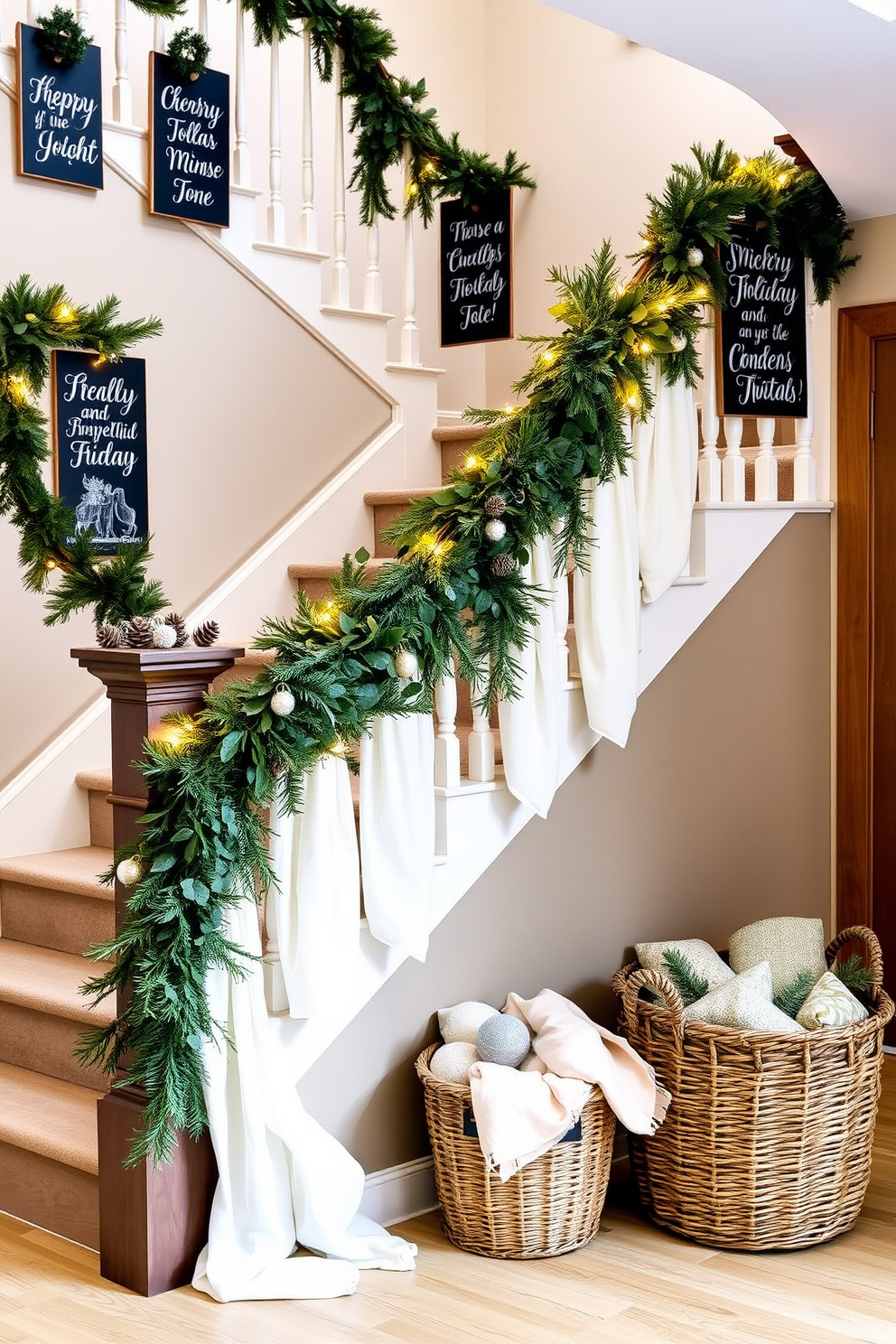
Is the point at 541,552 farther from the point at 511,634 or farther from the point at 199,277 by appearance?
the point at 199,277

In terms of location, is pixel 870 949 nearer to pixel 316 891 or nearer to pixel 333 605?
pixel 316 891

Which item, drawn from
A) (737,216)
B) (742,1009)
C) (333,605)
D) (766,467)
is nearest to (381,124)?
(737,216)

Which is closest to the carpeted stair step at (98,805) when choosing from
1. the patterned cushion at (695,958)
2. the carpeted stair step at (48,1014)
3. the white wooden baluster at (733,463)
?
the carpeted stair step at (48,1014)

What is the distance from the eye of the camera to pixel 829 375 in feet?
12.6

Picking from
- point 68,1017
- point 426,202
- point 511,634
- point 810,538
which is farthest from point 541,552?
point 426,202

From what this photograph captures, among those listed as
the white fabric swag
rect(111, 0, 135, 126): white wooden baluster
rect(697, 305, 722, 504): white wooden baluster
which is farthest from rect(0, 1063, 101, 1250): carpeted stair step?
rect(111, 0, 135, 126): white wooden baluster

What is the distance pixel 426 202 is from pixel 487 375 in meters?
1.04

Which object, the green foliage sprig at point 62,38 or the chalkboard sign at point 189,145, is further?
the chalkboard sign at point 189,145

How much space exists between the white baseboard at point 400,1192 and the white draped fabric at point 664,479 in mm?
1350

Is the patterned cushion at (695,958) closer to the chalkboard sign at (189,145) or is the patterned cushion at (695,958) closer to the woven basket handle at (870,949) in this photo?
the woven basket handle at (870,949)

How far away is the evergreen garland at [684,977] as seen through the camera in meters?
3.14

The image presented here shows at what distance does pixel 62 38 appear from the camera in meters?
3.51

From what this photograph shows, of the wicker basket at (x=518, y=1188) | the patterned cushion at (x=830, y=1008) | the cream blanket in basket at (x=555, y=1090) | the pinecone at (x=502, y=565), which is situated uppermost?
the pinecone at (x=502, y=565)

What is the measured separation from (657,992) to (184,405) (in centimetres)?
199
